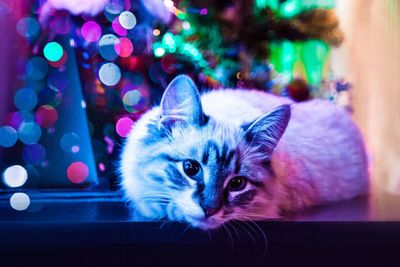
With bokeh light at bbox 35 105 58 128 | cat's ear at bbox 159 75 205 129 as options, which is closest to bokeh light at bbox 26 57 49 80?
bokeh light at bbox 35 105 58 128

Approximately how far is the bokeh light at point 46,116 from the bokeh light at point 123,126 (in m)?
0.24

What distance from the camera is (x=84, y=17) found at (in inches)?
51.9

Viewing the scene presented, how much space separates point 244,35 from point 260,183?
43cm

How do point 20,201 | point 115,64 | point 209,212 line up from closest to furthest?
1. point 209,212
2. point 20,201
3. point 115,64

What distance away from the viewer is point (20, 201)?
1233mm

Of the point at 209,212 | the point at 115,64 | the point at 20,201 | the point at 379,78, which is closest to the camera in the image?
the point at 209,212

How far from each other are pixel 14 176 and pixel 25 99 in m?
0.25

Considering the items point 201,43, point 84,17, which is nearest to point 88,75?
point 84,17

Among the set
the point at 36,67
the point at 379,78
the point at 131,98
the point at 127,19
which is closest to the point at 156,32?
the point at 127,19

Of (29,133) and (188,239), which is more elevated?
(29,133)

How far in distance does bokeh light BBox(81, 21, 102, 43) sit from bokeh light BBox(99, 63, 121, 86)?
0.09 meters

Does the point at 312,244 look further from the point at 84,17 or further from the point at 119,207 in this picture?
the point at 84,17

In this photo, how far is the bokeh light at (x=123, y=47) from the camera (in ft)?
4.32

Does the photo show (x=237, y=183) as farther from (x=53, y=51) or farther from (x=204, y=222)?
(x=53, y=51)
